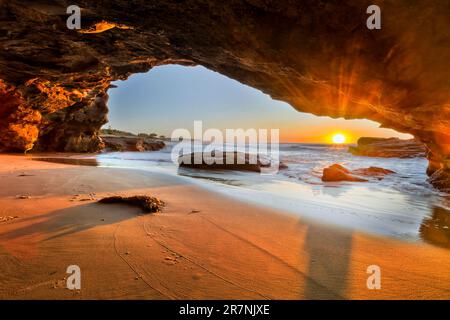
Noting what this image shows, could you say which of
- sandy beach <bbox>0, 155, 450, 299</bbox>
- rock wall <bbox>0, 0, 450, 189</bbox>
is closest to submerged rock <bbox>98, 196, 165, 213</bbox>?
sandy beach <bbox>0, 155, 450, 299</bbox>

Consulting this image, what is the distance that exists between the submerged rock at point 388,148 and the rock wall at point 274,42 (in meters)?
21.7

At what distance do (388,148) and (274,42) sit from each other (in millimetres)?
29044

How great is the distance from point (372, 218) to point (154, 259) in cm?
406

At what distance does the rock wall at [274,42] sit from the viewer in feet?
→ 13.1

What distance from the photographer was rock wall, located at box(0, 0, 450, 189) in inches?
158

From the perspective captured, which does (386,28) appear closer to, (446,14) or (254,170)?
(446,14)

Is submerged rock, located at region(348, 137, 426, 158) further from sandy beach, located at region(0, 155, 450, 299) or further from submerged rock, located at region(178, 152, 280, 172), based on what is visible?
sandy beach, located at region(0, 155, 450, 299)

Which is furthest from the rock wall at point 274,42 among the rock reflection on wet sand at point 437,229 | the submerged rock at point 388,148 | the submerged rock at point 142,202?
the submerged rock at point 388,148

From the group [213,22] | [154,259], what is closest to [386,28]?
[213,22]

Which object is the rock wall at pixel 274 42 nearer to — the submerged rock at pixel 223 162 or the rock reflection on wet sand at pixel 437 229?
the rock reflection on wet sand at pixel 437 229

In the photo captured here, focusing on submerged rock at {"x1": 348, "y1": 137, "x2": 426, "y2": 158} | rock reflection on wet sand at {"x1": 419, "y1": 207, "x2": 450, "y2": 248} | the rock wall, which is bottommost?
rock reflection on wet sand at {"x1": 419, "y1": 207, "x2": 450, "y2": 248}

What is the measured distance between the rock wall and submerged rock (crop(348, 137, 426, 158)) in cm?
→ 2167

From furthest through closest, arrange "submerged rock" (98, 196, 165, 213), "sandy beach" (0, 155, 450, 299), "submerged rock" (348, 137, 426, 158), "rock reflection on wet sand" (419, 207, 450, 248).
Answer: "submerged rock" (348, 137, 426, 158)
"submerged rock" (98, 196, 165, 213)
"rock reflection on wet sand" (419, 207, 450, 248)
"sandy beach" (0, 155, 450, 299)

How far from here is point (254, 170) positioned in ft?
39.0
